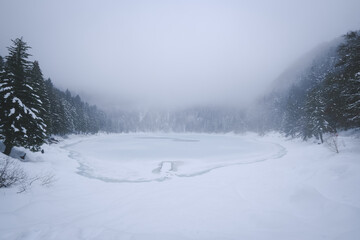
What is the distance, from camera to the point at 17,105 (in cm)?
1490

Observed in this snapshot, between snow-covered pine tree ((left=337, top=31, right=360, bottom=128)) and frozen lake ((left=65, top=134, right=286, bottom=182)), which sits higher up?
snow-covered pine tree ((left=337, top=31, right=360, bottom=128))

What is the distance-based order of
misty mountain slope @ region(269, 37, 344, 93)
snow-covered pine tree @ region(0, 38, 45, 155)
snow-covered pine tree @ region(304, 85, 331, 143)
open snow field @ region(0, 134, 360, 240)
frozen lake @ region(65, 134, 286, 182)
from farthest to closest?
misty mountain slope @ region(269, 37, 344, 93), snow-covered pine tree @ region(304, 85, 331, 143), frozen lake @ region(65, 134, 286, 182), snow-covered pine tree @ region(0, 38, 45, 155), open snow field @ region(0, 134, 360, 240)

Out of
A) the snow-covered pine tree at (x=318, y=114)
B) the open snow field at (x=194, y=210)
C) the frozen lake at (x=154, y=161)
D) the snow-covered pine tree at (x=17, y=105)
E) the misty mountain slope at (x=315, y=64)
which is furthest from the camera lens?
the misty mountain slope at (x=315, y=64)

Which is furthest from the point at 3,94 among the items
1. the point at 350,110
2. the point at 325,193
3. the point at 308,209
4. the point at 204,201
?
the point at 350,110

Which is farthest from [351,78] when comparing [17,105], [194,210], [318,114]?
[17,105]

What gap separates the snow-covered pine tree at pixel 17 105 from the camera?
14508 mm

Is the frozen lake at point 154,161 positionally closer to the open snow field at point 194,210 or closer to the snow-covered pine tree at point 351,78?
the open snow field at point 194,210

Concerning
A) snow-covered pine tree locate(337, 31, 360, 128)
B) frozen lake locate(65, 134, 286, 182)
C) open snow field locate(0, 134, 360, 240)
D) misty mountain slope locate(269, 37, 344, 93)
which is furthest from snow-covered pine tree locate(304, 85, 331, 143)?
misty mountain slope locate(269, 37, 344, 93)

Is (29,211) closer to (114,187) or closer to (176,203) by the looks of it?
(114,187)

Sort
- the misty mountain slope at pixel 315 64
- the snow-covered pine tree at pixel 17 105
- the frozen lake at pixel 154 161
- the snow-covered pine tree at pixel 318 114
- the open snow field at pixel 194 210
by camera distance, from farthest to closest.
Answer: the misty mountain slope at pixel 315 64
the snow-covered pine tree at pixel 318 114
the frozen lake at pixel 154 161
the snow-covered pine tree at pixel 17 105
the open snow field at pixel 194 210

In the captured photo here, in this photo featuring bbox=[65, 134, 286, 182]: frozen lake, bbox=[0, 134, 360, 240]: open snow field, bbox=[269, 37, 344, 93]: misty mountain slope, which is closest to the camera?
bbox=[0, 134, 360, 240]: open snow field

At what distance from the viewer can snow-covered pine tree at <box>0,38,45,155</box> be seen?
14.5m

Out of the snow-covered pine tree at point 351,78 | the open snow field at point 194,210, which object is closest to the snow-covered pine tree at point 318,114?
the snow-covered pine tree at point 351,78

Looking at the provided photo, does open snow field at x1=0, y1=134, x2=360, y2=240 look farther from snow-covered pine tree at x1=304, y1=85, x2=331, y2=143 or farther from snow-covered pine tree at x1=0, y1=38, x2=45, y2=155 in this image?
snow-covered pine tree at x1=304, y1=85, x2=331, y2=143
